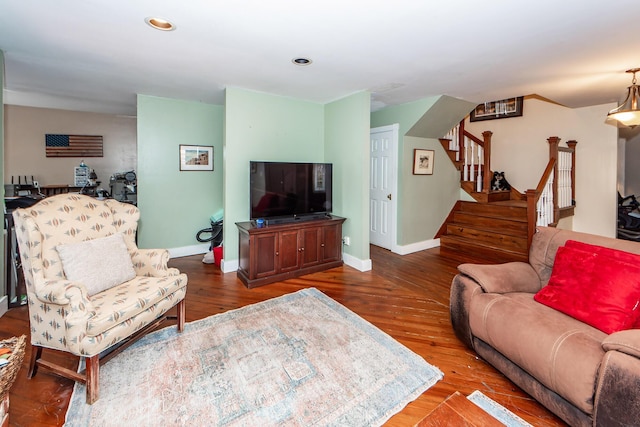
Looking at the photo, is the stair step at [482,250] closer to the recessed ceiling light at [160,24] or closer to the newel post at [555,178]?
the newel post at [555,178]

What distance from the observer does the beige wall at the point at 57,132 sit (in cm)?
499

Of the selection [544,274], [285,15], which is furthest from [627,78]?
[285,15]

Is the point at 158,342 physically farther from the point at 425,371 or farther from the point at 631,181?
the point at 631,181

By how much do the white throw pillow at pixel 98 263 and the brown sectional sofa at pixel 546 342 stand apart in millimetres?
2508

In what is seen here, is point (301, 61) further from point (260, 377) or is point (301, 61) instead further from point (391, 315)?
point (260, 377)

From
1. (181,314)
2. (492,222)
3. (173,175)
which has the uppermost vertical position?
(173,175)

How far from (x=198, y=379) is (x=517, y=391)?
6.42 ft

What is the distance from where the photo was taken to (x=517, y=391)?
5.92 ft

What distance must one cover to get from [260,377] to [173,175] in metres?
3.57

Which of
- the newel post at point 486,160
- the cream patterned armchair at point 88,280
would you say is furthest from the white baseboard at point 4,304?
the newel post at point 486,160

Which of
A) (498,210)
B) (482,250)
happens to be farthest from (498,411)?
(498,210)

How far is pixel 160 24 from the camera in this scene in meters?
2.16

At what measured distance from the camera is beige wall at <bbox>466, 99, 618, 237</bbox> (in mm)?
4914

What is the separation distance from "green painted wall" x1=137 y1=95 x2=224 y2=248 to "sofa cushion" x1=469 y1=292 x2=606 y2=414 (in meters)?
4.13
